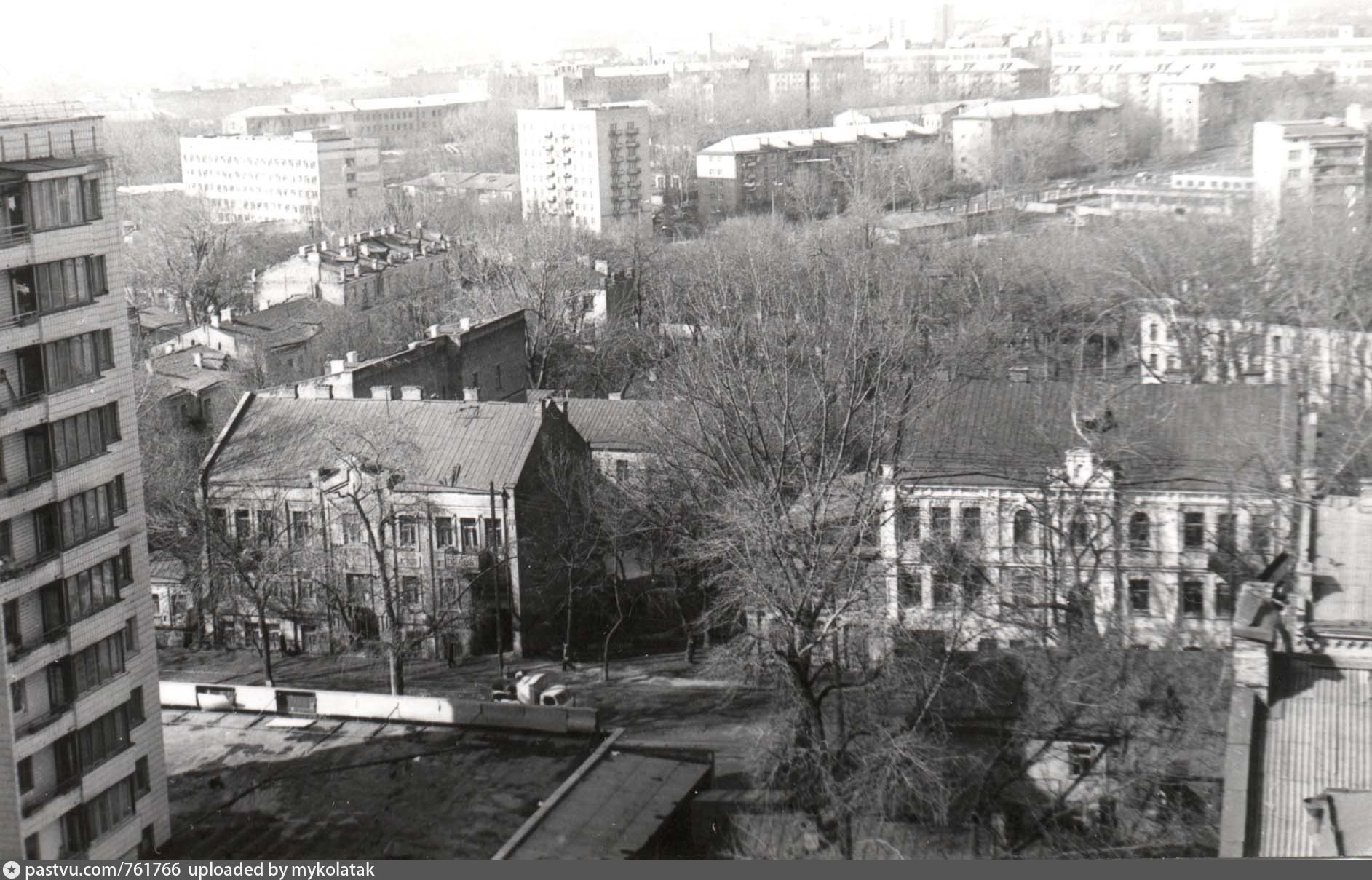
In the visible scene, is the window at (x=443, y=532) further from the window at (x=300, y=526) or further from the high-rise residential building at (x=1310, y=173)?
the high-rise residential building at (x=1310, y=173)

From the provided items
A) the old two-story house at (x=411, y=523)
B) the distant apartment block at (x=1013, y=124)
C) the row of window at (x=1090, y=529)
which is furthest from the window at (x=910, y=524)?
the distant apartment block at (x=1013, y=124)

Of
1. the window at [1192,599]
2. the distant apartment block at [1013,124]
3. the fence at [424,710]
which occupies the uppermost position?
the distant apartment block at [1013,124]

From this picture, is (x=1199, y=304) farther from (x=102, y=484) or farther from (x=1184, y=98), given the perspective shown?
(x=102, y=484)

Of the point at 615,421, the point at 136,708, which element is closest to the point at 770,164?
the point at 615,421

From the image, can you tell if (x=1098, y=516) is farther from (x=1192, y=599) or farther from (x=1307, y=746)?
(x=1307, y=746)

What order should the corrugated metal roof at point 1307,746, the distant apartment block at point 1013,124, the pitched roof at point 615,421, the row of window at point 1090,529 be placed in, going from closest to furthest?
the corrugated metal roof at point 1307,746, the row of window at point 1090,529, the pitched roof at point 615,421, the distant apartment block at point 1013,124

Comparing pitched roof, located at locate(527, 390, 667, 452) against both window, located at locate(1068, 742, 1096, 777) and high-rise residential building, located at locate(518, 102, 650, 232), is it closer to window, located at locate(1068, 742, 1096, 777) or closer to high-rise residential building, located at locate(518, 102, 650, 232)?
window, located at locate(1068, 742, 1096, 777)

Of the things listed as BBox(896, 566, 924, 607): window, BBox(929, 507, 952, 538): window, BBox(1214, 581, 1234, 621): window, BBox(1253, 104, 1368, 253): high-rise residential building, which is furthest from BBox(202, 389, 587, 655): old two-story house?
BBox(1253, 104, 1368, 253): high-rise residential building
